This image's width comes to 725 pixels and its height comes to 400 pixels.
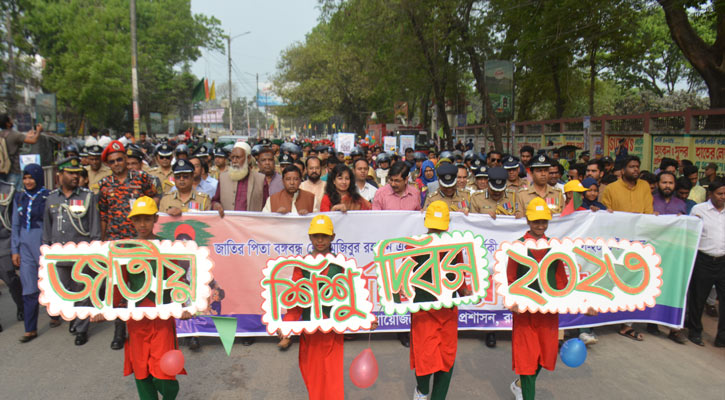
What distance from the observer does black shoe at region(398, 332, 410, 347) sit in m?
5.59

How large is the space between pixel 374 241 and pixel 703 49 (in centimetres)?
1027

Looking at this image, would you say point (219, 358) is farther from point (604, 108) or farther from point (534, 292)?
point (604, 108)

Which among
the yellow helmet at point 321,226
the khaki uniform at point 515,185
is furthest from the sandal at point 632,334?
the yellow helmet at point 321,226

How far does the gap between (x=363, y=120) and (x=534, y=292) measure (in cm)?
4676

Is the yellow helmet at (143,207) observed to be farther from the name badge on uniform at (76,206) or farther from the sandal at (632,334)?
the sandal at (632,334)

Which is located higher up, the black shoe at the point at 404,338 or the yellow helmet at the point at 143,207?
the yellow helmet at the point at 143,207

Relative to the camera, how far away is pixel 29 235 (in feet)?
18.9

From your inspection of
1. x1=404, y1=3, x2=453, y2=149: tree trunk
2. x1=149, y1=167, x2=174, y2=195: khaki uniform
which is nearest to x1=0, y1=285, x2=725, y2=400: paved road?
x1=149, y1=167, x2=174, y2=195: khaki uniform

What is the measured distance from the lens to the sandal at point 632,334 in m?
5.68

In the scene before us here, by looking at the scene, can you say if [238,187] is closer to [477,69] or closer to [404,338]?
[404,338]

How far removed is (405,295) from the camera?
3.66 m

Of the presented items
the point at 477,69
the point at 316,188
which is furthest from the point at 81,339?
the point at 477,69

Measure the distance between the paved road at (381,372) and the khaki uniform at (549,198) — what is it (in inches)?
56.5

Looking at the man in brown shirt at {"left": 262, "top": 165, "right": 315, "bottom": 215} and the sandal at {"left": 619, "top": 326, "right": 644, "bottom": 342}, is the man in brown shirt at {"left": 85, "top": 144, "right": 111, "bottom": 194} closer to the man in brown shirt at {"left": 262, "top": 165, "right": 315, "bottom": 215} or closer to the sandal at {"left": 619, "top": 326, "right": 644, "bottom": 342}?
the man in brown shirt at {"left": 262, "top": 165, "right": 315, "bottom": 215}
